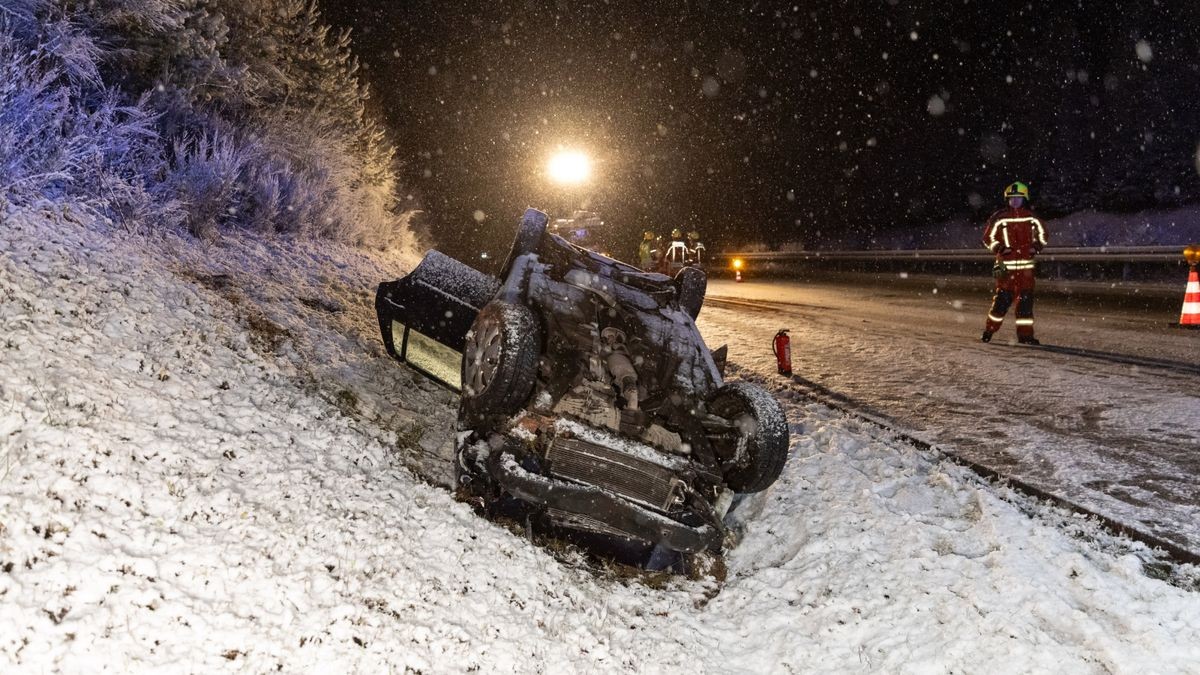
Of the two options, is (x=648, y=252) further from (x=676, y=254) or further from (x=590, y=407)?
(x=590, y=407)

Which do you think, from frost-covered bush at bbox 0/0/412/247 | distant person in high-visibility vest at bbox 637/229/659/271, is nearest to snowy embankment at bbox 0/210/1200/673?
frost-covered bush at bbox 0/0/412/247

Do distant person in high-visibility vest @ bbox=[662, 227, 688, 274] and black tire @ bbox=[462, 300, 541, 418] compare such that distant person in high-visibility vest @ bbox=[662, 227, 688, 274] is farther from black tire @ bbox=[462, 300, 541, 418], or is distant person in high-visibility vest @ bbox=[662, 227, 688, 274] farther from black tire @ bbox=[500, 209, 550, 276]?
black tire @ bbox=[462, 300, 541, 418]

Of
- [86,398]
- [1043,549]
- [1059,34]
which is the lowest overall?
[1043,549]

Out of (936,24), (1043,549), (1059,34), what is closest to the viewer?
(1043,549)

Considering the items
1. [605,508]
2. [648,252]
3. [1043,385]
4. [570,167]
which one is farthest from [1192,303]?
[570,167]

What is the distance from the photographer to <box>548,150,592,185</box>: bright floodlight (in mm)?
24775

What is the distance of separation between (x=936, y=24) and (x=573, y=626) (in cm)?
3150

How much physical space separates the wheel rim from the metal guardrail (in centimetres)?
1530

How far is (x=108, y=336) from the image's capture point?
4047 mm

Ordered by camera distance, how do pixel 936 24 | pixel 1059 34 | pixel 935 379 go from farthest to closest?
1. pixel 936 24
2. pixel 1059 34
3. pixel 935 379

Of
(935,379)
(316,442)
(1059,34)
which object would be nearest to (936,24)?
(1059,34)

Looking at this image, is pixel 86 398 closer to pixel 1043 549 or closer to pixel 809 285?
pixel 1043 549

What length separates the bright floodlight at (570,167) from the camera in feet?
81.3

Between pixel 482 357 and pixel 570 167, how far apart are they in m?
21.4
